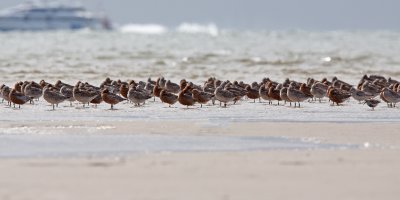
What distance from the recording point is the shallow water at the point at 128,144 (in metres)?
13.6

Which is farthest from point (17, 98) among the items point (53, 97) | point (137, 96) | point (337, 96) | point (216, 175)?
point (216, 175)

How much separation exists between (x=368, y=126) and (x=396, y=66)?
1149 inches

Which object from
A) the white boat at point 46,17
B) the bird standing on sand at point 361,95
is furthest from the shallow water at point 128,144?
the white boat at point 46,17

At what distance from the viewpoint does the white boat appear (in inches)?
7131

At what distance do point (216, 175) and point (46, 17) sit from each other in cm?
17832

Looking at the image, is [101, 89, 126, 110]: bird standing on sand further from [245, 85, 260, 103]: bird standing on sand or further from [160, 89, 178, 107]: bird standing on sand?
[245, 85, 260, 103]: bird standing on sand

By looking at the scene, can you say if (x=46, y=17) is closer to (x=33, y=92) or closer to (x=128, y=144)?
(x=33, y=92)

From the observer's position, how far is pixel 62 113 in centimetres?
1988

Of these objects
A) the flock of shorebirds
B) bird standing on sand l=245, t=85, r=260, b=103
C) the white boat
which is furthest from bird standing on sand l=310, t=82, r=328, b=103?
the white boat

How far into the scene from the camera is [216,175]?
463 inches

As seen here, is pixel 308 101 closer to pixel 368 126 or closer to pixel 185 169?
pixel 368 126

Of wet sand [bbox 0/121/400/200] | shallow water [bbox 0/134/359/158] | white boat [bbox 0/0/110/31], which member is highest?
white boat [bbox 0/0/110/31]

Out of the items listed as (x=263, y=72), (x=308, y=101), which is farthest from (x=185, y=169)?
(x=263, y=72)

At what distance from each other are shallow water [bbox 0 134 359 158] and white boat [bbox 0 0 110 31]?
165301 millimetres
